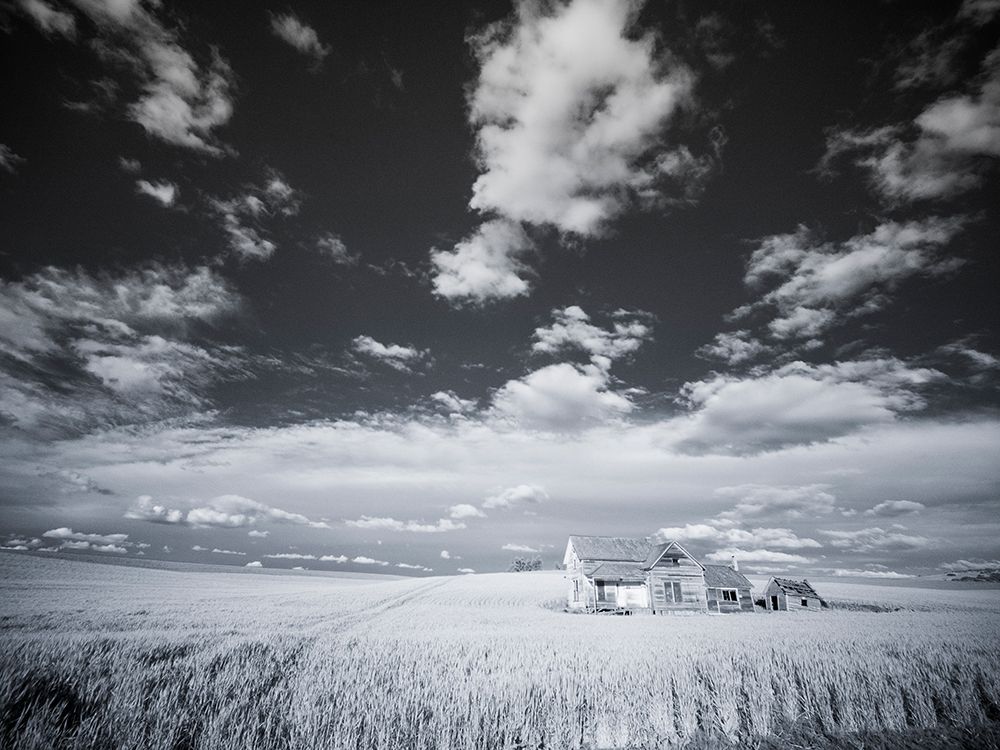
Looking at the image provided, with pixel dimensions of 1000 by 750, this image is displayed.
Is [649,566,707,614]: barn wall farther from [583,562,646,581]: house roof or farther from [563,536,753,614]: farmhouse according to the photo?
[583,562,646,581]: house roof

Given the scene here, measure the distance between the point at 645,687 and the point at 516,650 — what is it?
7736mm

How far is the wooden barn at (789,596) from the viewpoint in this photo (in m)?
59.1

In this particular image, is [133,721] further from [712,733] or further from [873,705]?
[873,705]

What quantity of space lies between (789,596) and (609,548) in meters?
26.3

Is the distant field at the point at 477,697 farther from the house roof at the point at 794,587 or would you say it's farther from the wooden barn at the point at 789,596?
the house roof at the point at 794,587

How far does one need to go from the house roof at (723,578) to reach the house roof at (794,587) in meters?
8.86

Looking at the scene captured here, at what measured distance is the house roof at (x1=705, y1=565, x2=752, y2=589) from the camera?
168 feet

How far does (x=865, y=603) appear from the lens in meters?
66.6

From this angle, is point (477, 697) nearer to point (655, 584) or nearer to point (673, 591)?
point (655, 584)

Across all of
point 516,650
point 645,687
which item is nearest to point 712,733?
point 645,687

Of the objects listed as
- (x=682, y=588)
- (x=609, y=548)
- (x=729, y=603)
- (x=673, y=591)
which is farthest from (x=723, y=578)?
(x=609, y=548)

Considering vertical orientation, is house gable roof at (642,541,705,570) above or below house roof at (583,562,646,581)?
above

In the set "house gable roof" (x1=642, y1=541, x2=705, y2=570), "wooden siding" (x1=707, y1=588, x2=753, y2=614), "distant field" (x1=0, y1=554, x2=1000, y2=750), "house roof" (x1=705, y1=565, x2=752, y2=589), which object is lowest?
"wooden siding" (x1=707, y1=588, x2=753, y2=614)

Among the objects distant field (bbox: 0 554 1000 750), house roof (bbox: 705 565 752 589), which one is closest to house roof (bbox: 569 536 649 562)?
house roof (bbox: 705 565 752 589)
